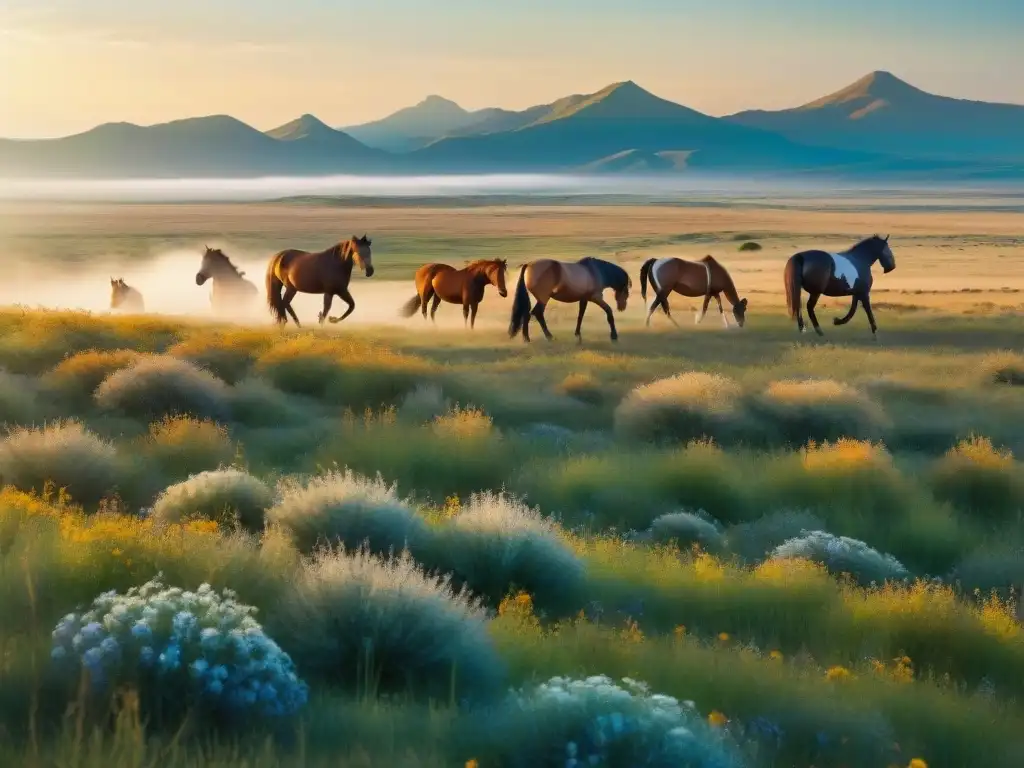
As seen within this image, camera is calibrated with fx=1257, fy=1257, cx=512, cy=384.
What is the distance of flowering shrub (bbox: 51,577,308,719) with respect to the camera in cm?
522

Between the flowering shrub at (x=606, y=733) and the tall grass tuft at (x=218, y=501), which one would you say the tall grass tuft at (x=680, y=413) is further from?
the flowering shrub at (x=606, y=733)

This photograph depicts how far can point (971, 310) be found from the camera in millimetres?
36125

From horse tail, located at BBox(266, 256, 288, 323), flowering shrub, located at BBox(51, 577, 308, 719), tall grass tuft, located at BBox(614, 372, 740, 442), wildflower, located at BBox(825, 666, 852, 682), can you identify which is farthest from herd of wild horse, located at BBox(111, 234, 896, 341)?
flowering shrub, located at BBox(51, 577, 308, 719)

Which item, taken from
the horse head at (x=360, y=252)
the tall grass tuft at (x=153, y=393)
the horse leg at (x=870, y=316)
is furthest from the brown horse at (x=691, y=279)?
the tall grass tuft at (x=153, y=393)

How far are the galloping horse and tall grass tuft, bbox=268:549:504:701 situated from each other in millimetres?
24693

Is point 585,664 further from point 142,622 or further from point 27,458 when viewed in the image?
point 27,458

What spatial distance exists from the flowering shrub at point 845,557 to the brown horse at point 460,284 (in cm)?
1949

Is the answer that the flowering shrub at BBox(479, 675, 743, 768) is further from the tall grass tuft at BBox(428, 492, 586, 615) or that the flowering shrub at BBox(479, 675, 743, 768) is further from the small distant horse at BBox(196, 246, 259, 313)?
the small distant horse at BBox(196, 246, 259, 313)

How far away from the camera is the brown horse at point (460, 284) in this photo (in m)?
30.7

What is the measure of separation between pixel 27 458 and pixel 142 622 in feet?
21.2

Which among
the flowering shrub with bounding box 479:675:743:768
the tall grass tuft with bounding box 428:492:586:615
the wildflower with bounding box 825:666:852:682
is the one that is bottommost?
the wildflower with bounding box 825:666:852:682

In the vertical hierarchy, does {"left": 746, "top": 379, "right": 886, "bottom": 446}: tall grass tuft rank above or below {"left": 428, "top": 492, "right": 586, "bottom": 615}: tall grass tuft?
below

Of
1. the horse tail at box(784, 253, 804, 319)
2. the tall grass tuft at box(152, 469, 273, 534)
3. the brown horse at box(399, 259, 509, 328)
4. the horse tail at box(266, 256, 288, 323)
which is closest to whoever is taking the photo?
the tall grass tuft at box(152, 469, 273, 534)

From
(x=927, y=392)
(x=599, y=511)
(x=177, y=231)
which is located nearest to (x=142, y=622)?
(x=599, y=511)
